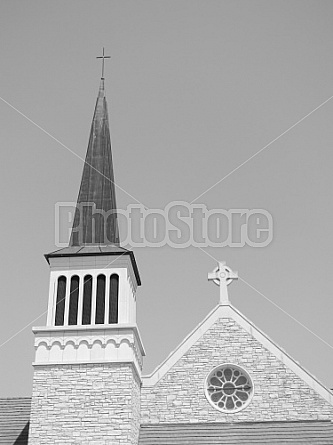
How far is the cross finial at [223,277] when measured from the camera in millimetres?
22953

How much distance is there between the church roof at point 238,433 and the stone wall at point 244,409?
253mm

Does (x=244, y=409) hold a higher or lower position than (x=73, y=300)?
lower

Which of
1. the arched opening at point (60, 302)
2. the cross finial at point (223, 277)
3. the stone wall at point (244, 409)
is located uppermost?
the cross finial at point (223, 277)

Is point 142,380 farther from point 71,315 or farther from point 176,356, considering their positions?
point 71,315

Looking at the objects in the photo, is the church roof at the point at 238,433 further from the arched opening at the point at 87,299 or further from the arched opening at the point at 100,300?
the arched opening at the point at 87,299

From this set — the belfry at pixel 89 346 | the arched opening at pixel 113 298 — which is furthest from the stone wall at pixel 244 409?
the arched opening at pixel 113 298

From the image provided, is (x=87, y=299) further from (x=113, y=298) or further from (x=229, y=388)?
(x=229, y=388)

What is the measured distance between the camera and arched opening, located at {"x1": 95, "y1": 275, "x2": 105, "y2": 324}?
20125 mm

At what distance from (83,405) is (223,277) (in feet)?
21.7

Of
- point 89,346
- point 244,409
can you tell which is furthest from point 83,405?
point 244,409

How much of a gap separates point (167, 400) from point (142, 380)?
962mm

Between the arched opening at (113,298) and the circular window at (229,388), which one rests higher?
the arched opening at (113,298)

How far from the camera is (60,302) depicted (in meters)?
20.4

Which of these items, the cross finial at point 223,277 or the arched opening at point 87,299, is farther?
the cross finial at point 223,277
